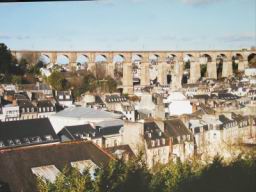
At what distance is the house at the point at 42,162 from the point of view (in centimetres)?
340

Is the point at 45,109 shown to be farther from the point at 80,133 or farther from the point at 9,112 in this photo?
the point at 80,133

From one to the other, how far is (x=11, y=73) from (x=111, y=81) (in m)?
3.03

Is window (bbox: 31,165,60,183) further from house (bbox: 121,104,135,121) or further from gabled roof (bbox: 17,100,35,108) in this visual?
gabled roof (bbox: 17,100,35,108)

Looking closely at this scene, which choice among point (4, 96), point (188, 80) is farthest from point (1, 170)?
point (188, 80)

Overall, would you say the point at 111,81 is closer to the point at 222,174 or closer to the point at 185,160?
the point at 185,160

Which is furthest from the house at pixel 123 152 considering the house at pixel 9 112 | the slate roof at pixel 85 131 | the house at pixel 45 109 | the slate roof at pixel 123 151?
the house at pixel 45 109

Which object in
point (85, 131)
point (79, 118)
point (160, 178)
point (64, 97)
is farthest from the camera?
point (64, 97)

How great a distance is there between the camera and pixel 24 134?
5.32m

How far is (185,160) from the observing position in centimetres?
379

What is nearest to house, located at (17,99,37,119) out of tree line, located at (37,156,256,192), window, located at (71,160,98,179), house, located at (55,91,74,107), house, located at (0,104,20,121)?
house, located at (0,104,20,121)

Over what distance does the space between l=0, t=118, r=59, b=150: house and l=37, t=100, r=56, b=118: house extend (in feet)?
5.32

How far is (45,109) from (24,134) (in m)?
2.35

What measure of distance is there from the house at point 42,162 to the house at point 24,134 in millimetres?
1502

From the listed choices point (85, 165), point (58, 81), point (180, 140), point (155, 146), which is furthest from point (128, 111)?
point (58, 81)
